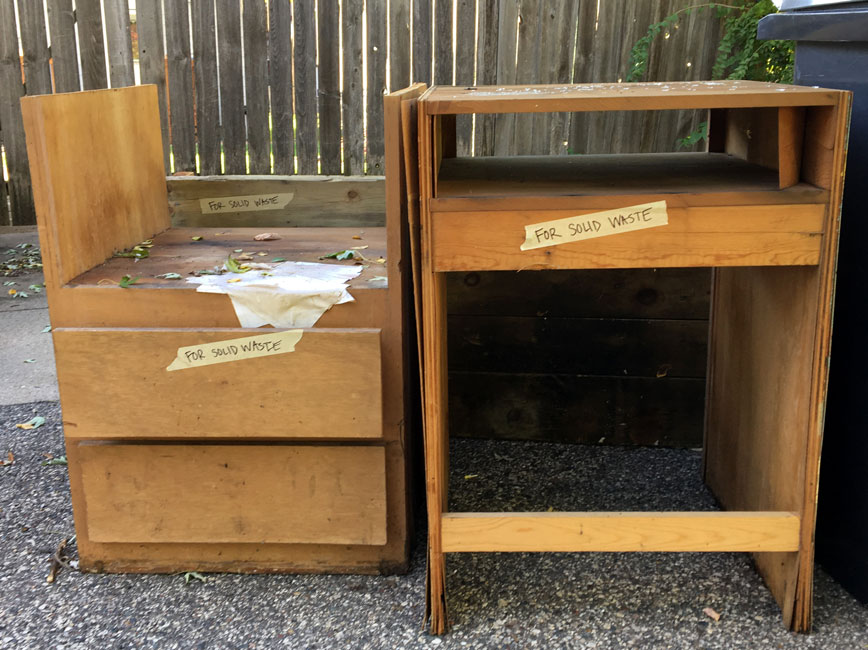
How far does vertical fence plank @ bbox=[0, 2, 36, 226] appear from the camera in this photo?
16.7 ft

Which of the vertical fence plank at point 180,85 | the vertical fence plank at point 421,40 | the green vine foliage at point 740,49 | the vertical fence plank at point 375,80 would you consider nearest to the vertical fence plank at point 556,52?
the green vine foliage at point 740,49

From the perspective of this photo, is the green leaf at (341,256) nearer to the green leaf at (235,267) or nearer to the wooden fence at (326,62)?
the green leaf at (235,267)

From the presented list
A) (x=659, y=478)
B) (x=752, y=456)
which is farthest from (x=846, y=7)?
(x=659, y=478)

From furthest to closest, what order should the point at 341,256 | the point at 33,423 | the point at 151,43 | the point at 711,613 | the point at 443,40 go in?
1. the point at 151,43
2. the point at 443,40
3. the point at 33,423
4. the point at 341,256
5. the point at 711,613

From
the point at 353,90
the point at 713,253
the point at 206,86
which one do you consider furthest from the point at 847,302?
the point at 206,86

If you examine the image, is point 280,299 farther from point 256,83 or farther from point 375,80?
point 256,83

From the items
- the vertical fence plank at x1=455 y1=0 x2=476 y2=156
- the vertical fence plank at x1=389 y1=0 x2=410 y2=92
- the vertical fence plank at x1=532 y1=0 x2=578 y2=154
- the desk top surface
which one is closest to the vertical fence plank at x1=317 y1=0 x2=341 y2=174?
the vertical fence plank at x1=389 y1=0 x2=410 y2=92

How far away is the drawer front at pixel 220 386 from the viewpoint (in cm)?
185

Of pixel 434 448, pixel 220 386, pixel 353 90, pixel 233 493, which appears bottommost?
pixel 233 493

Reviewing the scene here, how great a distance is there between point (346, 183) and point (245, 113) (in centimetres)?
243

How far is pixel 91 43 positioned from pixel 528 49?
2628mm

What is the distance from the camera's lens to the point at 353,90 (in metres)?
A: 4.77

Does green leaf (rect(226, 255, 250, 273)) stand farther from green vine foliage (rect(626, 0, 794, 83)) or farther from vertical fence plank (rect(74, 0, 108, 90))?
vertical fence plank (rect(74, 0, 108, 90))

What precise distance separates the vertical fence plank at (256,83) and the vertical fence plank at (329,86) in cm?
32
